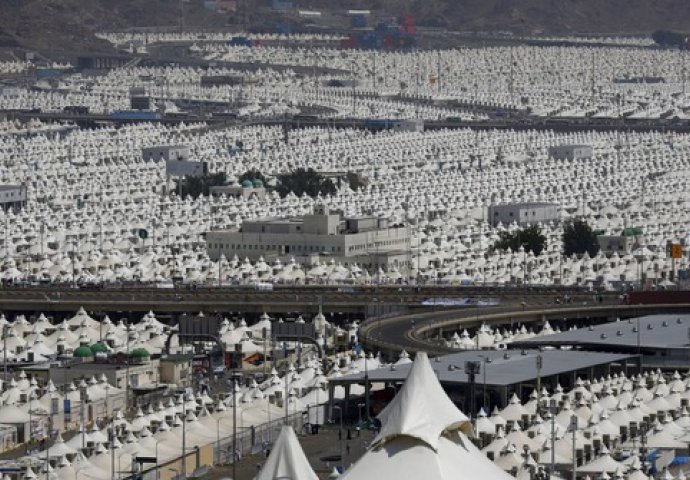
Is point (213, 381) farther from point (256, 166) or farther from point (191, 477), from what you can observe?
point (256, 166)

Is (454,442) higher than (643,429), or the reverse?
(454,442)

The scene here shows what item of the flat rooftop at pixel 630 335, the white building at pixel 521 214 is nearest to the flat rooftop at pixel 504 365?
the flat rooftop at pixel 630 335

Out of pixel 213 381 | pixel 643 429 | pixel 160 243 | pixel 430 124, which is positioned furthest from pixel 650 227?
pixel 430 124

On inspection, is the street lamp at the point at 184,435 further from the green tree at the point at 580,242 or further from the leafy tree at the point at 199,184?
the leafy tree at the point at 199,184

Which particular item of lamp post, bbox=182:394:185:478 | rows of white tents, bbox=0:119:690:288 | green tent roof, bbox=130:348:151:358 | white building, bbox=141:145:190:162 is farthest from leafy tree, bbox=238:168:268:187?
lamp post, bbox=182:394:185:478

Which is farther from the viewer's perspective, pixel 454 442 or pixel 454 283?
pixel 454 283
